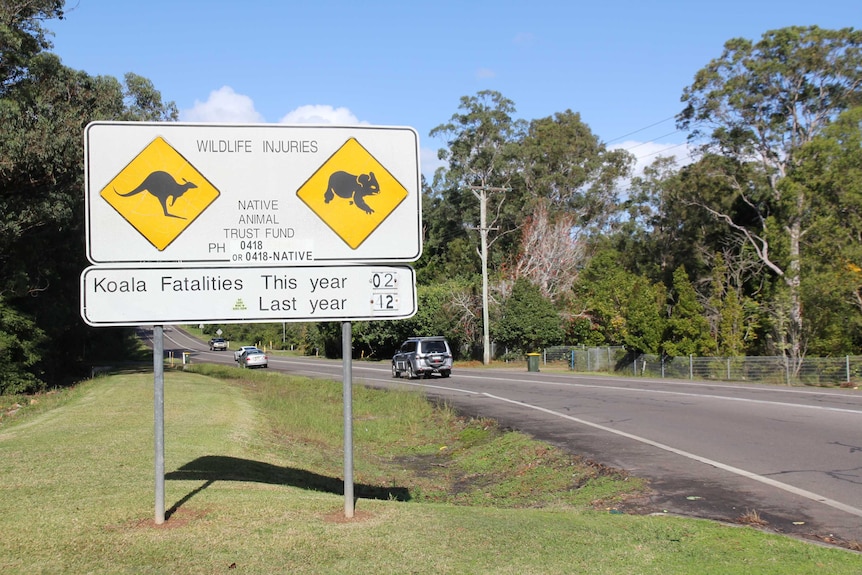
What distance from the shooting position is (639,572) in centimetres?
530

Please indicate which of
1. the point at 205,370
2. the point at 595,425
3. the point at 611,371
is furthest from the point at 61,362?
the point at 595,425

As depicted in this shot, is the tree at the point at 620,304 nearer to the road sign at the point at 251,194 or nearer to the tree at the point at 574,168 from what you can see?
the tree at the point at 574,168

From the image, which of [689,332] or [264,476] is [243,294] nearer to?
[264,476]

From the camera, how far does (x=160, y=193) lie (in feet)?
21.2

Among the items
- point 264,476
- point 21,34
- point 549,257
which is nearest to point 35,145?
point 21,34

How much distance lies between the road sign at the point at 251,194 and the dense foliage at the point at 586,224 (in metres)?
21.2

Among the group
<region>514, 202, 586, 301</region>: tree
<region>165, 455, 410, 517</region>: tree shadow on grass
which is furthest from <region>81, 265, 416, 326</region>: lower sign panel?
<region>514, 202, 586, 301</region>: tree

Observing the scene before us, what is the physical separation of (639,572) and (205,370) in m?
39.9

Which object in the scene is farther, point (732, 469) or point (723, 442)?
point (723, 442)

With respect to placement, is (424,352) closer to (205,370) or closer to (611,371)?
(611,371)

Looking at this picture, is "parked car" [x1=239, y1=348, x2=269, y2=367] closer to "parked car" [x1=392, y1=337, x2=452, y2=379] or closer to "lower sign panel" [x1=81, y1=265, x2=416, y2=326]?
"parked car" [x1=392, y1=337, x2=452, y2=379]

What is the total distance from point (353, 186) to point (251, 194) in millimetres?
892

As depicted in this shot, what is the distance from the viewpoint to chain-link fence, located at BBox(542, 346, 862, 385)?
2769 centimetres

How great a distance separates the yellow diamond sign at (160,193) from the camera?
640 centimetres
